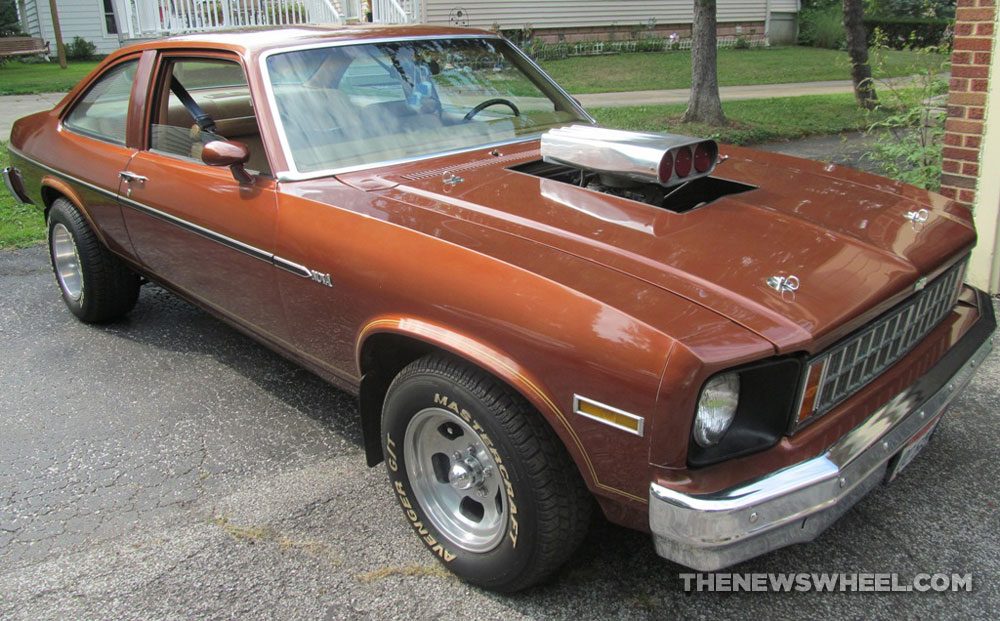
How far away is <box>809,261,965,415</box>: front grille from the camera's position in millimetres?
2195

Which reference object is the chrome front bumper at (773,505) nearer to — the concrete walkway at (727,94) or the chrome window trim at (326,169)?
the chrome window trim at (326,169)

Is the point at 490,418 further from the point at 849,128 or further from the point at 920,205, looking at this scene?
the point at 849,128

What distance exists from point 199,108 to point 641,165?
2.33m

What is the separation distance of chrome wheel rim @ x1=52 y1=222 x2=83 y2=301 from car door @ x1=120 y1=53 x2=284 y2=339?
1023mm

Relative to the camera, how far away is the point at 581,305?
211cm

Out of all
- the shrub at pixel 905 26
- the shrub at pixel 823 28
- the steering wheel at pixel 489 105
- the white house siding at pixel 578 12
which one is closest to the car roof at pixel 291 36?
the steering wheel at pixel 489 105

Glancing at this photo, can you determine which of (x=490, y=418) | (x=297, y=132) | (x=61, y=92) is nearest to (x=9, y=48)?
(x=61, y=92)

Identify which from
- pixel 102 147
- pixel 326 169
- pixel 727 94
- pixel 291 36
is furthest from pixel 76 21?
pixel 326 169

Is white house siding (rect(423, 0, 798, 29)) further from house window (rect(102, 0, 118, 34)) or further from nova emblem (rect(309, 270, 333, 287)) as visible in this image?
nova emblem (rect(309, 270, 333, 287))

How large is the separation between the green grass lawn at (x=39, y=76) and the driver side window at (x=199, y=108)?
1180 centimetres

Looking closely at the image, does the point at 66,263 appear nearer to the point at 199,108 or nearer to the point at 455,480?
Answer: the point at 199,108

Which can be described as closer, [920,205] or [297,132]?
[920,205]

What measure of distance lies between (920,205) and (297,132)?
2.35 metres

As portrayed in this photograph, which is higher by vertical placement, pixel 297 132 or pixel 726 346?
pixel 297 132
